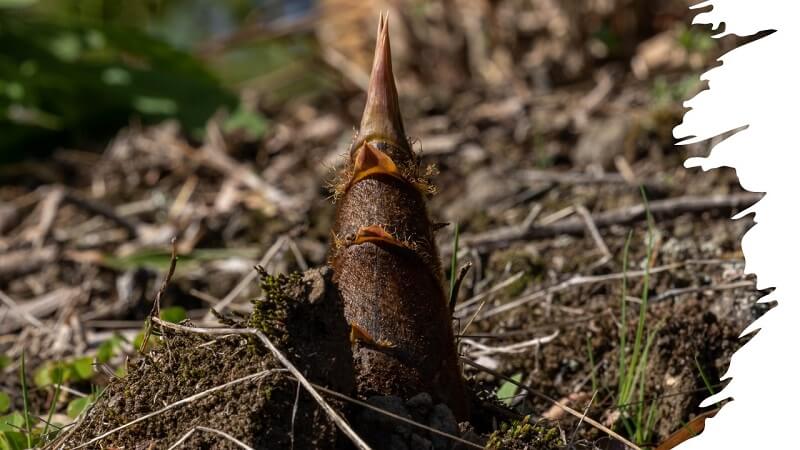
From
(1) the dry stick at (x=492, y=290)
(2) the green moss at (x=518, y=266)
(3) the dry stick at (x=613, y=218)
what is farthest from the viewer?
(3) the dry stick at (x=613, y=218)

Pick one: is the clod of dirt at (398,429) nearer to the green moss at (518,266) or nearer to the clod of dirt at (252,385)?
the clod of dirt at (252,385)

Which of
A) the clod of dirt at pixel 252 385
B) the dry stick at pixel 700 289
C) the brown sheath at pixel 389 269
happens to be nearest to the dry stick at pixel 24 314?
the clod of dirt at pixel 252 385

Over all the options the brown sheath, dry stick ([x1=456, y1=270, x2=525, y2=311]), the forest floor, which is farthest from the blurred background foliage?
the brown sheath

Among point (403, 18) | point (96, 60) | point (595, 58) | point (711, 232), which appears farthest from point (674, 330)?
point (96, 60)

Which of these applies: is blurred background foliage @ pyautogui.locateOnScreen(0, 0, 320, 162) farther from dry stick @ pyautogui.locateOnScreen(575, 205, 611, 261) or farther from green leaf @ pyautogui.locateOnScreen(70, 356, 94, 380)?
green leaf @ pyautogui.locateOnScreen(70, 356, 94, 380)

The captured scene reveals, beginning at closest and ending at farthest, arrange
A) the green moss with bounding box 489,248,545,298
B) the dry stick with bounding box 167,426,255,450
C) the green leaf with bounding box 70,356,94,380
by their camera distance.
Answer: the dry stick with bounding box 167,426,255,450 < the green leaf with bounding box 70,356,94,380 < the green moss with bounding box 489,248,545,298

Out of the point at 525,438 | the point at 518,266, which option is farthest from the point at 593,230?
the point at 525,438
